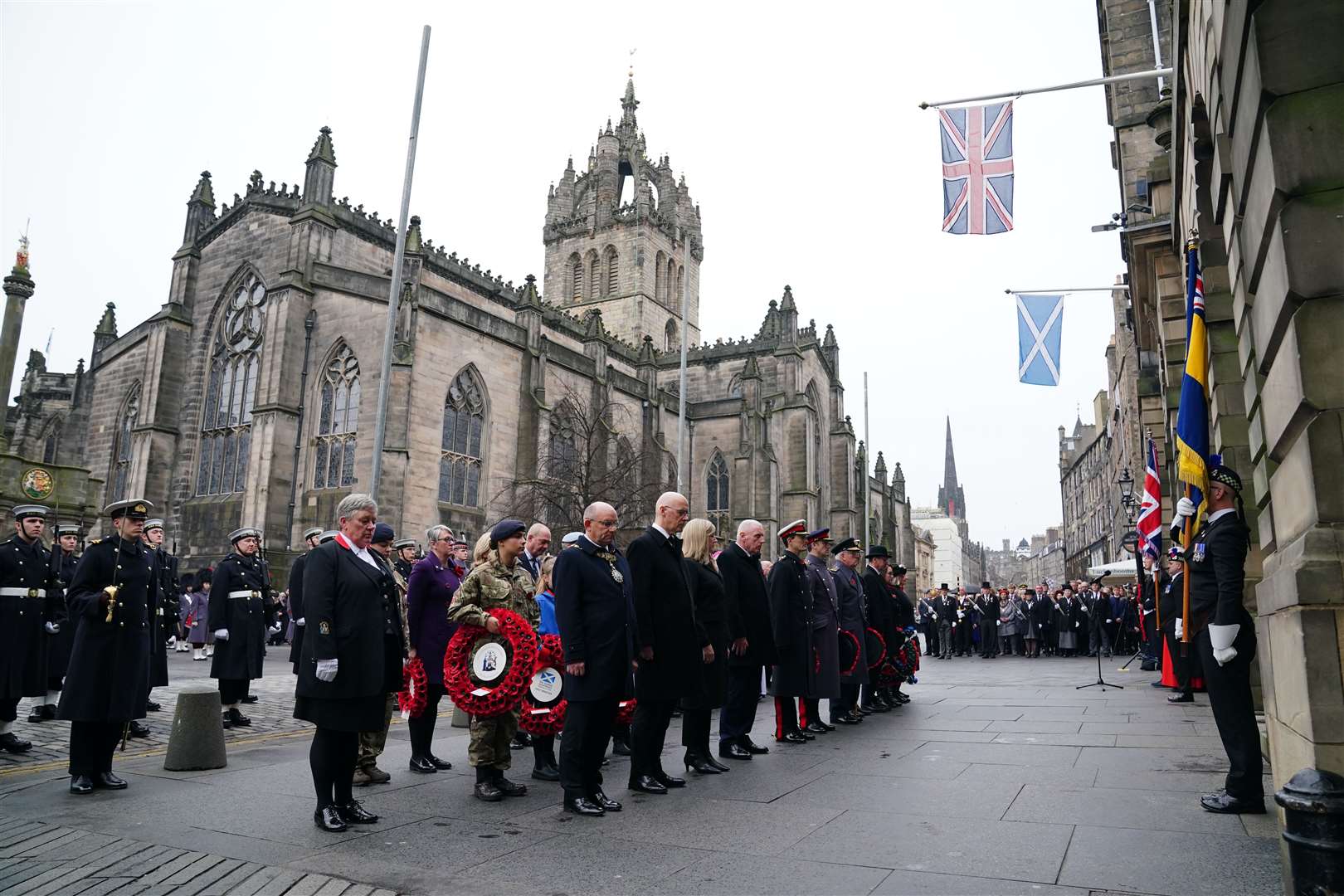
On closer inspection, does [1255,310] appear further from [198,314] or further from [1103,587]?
[198,314]

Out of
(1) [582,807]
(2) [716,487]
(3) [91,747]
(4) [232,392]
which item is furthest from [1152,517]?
(2) [716,487]

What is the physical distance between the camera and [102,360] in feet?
114

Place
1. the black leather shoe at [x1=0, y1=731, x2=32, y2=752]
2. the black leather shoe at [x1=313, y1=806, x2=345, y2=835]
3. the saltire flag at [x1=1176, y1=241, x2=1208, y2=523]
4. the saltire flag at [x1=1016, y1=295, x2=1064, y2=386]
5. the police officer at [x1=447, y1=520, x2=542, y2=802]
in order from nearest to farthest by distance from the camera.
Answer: the black leather shoe at [x1=313, y1=806, x2=345, y2=835] → the saltire flag at [x1=1176, y1=241, x2=1208, y2=523] → the police officer at [x1=447, y1=520, x2=542, y2=802] → the black leather shoe at [x1=0, y1=731, x2=32, y2=752] → the saltire flag at [x1=1016, y1=295, x2=1064, y2=386]

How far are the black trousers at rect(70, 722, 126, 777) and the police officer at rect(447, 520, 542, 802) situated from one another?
259 centimetres

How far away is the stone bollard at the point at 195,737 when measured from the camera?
22.5 feet

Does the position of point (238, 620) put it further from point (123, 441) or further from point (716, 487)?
point (716, 487)

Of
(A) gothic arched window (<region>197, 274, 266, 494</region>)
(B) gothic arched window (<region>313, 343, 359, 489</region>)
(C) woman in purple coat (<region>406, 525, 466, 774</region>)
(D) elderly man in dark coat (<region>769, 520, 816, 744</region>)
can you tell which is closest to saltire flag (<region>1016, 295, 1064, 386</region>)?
(D) elderly man in dark coat (<region>769, 520, 816, 744</region>)

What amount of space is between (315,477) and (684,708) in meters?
23.5

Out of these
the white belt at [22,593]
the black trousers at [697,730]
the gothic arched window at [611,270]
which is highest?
the gothic arched window at [611,270]

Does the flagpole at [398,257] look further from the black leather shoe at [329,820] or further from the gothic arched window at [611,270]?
the gothic arched window at [611,270]

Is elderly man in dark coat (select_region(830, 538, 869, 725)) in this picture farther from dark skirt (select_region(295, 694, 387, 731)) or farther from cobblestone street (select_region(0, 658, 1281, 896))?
dark skirt (select_region(295, 694, 387, 731))

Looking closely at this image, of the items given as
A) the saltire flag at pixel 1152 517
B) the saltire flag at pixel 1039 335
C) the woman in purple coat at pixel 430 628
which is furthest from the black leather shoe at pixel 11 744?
the saltire flag at pixel 1039 335

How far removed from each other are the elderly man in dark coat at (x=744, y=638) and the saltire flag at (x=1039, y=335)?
10.8 m

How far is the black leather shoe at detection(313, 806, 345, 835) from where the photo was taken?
16.2 ft
